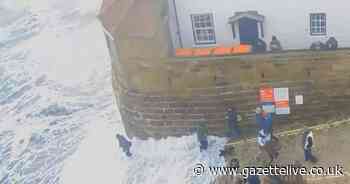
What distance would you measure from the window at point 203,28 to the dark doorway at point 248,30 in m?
1.21

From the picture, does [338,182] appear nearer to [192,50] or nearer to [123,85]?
[192,50]

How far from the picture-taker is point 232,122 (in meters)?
24.6

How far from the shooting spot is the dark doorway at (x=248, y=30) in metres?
24.7

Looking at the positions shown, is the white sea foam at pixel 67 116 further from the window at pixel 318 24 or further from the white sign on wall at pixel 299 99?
the window at pixel 318 24

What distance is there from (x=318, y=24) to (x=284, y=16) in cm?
139

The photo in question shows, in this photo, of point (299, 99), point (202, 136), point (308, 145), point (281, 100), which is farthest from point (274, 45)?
point (308, 145)

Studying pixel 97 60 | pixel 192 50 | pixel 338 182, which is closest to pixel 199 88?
pixel 192 50

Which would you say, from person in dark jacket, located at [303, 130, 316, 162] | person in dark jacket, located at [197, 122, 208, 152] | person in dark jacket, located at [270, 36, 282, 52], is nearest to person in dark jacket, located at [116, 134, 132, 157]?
person in dark jacket, located at [197, 122, 208, 152]

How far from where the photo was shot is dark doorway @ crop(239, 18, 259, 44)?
24.7 metres

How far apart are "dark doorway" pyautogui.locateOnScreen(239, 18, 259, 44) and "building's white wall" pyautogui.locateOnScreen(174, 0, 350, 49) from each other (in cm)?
28

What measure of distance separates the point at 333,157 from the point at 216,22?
7.64 m

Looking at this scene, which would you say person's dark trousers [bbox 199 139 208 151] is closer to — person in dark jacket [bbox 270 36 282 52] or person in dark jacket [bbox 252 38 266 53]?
person in dark jacket [bbox 252 38 266 53]

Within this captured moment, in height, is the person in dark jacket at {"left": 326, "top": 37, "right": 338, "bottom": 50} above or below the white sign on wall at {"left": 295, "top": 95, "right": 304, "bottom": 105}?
above

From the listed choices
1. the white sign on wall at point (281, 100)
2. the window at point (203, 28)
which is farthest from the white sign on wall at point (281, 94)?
the window at point (203, 28)
